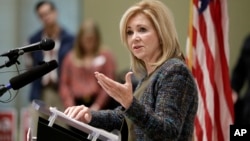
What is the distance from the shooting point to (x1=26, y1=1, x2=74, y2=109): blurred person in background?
25.9ft

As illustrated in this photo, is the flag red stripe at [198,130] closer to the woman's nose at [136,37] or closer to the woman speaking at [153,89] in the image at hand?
the woman speaking at [153,89]

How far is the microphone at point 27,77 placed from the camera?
10.0 feet

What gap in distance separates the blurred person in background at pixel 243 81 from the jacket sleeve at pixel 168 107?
358 cm

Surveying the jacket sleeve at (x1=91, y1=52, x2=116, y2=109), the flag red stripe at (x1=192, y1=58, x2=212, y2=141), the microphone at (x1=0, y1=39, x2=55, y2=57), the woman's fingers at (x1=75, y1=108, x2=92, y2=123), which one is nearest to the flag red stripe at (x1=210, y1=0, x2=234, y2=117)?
the flag red stripe at (x1=192, y1=58, x2=212, y2=141)

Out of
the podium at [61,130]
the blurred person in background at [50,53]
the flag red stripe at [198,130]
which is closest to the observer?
the podium at [61,130]

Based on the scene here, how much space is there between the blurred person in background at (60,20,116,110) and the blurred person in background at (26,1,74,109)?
0.35 ft

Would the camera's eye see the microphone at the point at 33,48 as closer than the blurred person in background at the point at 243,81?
Yes

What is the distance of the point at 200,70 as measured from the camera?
4.70 meters

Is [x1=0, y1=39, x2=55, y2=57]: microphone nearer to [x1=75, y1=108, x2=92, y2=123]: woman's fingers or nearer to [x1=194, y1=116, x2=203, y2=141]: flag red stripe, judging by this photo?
[x1=75, y1=108, x2=92, y2=123]: woman's fingers

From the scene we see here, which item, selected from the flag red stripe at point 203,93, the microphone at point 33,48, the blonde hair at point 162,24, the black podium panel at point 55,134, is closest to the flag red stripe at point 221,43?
the flag red stripe at point 203,93

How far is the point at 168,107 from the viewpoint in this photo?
3.03 meters

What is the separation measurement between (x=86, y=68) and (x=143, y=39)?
4.58 meters

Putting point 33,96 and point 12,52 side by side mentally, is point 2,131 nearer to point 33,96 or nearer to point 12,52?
point 33,96

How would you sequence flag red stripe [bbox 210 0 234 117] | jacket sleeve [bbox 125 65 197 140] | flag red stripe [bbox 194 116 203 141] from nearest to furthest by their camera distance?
jacket sleeve [bbox 125 65 197 140] → flag red stripe [bbox 194 116 203 141] → flag red stripe [bbox 210 0 234 117]
